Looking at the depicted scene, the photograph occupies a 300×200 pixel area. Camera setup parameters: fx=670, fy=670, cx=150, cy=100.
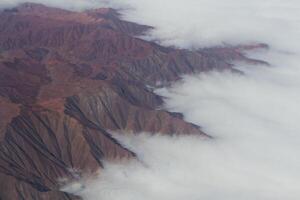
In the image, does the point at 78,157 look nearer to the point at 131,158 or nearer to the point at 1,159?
the point at 131,158

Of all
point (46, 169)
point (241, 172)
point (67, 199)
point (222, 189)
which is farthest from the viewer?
point (241, 172)

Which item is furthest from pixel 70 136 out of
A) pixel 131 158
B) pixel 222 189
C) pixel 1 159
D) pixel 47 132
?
pixel 222 189

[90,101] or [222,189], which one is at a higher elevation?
[90,101]

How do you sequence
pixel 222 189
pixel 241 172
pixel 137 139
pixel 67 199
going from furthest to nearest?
pixel 137 139 → pixel 241 172 → pixel 222 189 → pixel 67 199

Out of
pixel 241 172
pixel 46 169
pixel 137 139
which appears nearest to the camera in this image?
pixel 46 169

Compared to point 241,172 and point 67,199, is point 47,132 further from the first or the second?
point 241,172

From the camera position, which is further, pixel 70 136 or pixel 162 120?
pixel 162 120

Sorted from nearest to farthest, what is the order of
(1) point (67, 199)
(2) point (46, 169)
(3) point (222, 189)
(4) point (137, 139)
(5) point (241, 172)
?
(1) point (67, 199) → (2) point (46, 169) → (3) point (222, 189) → (5) point (241, 172) → (4) point (137, 139)

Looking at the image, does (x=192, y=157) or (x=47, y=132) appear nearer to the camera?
Answer: (x=47, y=132)

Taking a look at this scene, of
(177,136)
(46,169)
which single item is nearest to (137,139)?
(177,136)
